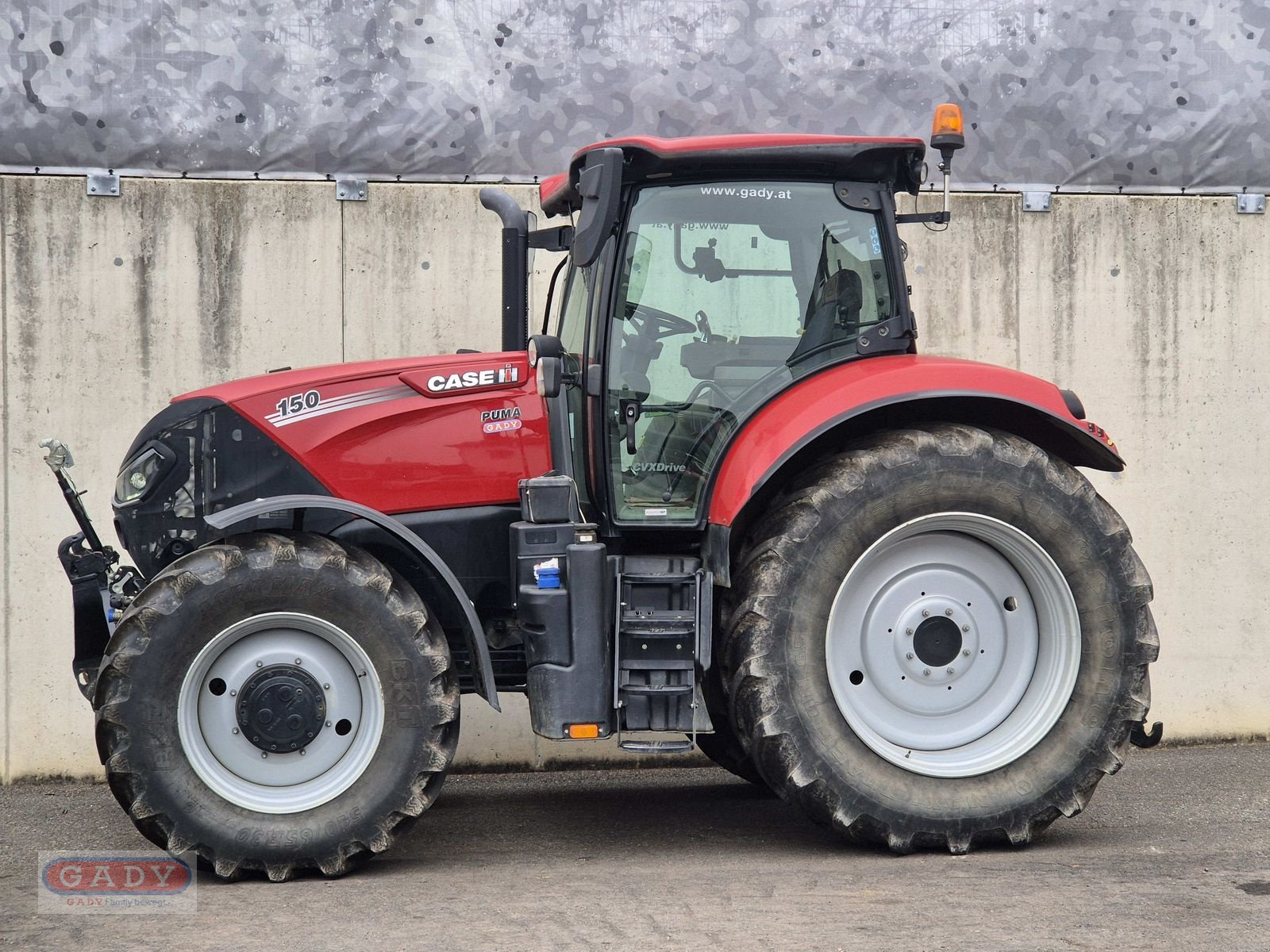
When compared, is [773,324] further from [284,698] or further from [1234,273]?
[1234,273]

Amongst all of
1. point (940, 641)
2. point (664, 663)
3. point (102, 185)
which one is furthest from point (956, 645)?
point (102, 185)

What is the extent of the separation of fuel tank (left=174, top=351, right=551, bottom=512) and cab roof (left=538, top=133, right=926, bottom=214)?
85 cm

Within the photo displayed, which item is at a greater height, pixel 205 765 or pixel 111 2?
pixel 111 2

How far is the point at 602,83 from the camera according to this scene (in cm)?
686

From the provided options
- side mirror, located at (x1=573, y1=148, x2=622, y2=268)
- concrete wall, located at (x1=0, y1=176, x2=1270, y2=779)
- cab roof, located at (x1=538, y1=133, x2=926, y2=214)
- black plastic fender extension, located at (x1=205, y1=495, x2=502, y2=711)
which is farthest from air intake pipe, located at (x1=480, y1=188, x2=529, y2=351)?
black plastic fender extension, located at (x1=205, y1=495, x2=502, y2=711)

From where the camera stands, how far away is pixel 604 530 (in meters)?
4.93

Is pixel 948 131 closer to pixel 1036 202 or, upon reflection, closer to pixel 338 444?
pixel 1036 202

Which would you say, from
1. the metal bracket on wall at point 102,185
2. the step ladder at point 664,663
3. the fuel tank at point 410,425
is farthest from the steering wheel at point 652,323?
the metal bracket on wall at point 102,185

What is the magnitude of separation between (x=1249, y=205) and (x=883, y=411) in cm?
331

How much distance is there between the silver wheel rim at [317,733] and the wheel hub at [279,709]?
27 millimetres

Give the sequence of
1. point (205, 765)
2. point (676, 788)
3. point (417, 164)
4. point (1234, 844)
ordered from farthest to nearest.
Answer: point (417, 164) < point (676, 788) < point (1234, 844) < point (205, 765)

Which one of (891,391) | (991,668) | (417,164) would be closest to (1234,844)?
(991,668)

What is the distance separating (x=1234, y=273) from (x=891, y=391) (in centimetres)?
324
